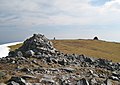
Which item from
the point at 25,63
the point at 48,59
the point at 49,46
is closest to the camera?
the point at 25,63

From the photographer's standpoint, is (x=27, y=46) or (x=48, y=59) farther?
(x=27, y=46)

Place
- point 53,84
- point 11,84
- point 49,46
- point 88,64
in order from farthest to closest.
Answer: point 49,46, point 88,64, point 53,84, point 11,84

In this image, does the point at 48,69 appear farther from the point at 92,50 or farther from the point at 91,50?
the point at 92,50

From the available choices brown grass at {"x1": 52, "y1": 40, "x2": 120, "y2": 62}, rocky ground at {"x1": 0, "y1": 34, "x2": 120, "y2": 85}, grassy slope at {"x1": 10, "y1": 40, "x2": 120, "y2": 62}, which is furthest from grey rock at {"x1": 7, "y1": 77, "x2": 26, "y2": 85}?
grassy slope at {"x1": 10, "y1": 40, "x2": 120, "y2": 62}

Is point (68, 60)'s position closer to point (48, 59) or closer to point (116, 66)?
point (48, 59)

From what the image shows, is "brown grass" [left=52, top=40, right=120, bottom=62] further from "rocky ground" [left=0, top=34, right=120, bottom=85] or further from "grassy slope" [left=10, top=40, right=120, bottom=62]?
"rocky ground" [left=0, top=34, right=120, bottom=85]

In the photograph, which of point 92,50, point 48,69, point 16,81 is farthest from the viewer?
point 92,50

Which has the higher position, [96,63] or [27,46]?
[27,46]

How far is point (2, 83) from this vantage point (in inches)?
1119

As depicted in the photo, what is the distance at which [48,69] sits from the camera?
36250 millimetres

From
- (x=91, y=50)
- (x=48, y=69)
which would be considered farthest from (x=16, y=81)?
(x=91, y=50)

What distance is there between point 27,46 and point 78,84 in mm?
19902

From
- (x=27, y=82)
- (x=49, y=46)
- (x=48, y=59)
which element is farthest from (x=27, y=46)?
(x=27, y=82)

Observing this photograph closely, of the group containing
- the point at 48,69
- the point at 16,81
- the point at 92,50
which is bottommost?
the point at 92,50
